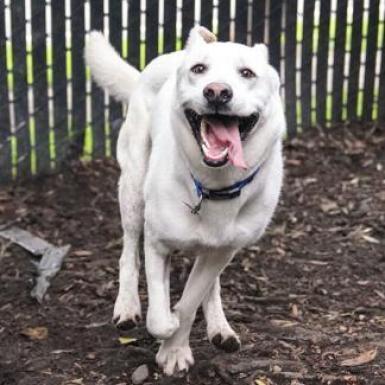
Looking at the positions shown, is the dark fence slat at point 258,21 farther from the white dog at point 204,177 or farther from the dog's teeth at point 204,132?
the dog's teeth at point 204,132

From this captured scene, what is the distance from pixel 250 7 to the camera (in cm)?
712

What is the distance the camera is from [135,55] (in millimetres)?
6895

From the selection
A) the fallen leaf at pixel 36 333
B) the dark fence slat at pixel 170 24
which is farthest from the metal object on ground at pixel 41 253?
the dark fence slat at pixel 170 24

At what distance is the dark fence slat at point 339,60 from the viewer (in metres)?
7.34

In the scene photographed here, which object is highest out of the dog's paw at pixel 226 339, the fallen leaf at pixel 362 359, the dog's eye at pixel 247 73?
the dog's eye at pixel 247 73

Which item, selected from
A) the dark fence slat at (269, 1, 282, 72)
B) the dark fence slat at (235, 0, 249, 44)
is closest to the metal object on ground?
the dark fence slat at (235, 0, 249, 44)

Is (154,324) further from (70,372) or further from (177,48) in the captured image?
(177,48)

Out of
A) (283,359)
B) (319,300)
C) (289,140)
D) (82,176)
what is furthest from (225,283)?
(289,140)

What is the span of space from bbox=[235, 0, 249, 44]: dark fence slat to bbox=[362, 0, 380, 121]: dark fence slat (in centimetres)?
93

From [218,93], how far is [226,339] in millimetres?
1233

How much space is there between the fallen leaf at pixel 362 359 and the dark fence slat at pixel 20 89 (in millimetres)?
2977

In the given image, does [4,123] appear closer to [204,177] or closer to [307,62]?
[307,62]

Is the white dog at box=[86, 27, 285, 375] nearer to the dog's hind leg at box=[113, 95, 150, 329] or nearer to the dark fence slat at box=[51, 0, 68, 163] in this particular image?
the dog's hind leg at box=[113, 95, 150, 329]

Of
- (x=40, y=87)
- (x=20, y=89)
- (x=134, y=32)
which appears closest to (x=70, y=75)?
(x=40, y=87)
